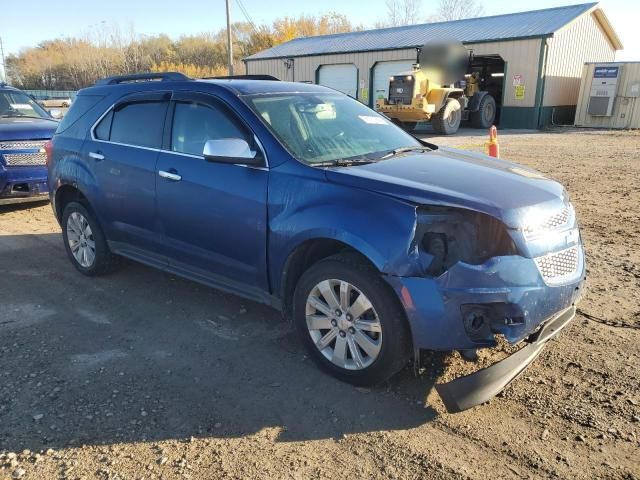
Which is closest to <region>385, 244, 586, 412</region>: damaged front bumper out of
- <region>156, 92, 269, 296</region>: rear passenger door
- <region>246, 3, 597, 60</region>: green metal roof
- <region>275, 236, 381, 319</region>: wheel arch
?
<region>275, 236, 381, 319</region>: wheel arch

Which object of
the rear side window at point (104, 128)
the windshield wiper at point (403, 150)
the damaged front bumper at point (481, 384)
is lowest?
the damaged front bumper at point (481, 384)

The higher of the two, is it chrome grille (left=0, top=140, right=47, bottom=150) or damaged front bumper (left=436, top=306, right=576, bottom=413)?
chrome grille (left=0, top=140, right=47, bottom=150)

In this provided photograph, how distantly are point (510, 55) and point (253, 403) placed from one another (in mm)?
24143

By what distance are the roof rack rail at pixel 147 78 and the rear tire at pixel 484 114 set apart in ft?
65.0

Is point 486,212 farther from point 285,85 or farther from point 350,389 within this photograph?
point 285,85

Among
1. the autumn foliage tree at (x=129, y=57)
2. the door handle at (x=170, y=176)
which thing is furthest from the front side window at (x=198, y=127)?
the autumn foliage tree at (x=129, y=57)

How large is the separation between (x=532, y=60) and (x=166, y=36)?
236ft

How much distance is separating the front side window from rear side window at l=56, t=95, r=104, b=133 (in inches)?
52.1

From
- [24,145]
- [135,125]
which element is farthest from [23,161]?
[135,125]

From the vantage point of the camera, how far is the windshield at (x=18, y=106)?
9195 millimetres

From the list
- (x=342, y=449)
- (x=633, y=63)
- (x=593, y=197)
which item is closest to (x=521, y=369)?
(x=342, y=449)

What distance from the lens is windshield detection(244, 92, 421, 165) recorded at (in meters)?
3.79

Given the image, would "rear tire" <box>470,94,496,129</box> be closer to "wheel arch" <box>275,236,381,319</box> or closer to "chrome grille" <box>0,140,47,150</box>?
"chrome grille" <box>0,140,47,150</box>

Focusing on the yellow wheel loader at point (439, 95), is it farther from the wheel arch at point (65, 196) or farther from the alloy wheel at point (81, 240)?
the alloy wheel at point (81, 240)
